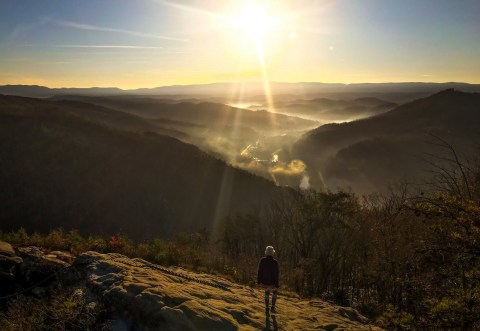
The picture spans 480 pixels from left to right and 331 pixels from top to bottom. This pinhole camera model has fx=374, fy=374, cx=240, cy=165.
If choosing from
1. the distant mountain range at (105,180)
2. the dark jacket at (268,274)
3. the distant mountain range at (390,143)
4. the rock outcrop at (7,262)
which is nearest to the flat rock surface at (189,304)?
the dark jacket at (268,274)

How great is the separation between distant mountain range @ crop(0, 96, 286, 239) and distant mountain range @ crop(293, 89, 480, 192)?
76.2 metres

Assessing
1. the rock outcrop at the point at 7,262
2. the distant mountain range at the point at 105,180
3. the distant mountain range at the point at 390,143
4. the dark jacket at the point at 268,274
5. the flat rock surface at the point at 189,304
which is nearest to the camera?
the flat rock surface at the point at 189,304

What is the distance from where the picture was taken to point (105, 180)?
2018 inches

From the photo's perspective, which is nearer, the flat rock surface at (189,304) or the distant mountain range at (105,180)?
the flat rock surface at (189,304)

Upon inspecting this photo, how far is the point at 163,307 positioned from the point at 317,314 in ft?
16.9

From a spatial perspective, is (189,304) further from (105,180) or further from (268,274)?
(105,180)

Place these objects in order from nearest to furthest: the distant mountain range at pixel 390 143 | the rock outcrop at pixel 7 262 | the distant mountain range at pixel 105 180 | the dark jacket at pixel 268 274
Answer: the dark jacket at pixel 268 274
the rock outcrop at pixel 7 262
the distant mountain range at pixel 105 180
the distant mountain range at pixel 390 143

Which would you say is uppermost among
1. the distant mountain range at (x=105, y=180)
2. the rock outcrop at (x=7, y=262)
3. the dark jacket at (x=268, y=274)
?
the dark jacket at (x=268, y=274)

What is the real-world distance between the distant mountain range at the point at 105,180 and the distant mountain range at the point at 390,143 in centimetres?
7620

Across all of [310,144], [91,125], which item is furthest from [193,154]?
[310,144]

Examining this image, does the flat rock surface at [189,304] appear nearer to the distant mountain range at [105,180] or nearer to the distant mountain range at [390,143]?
the distant mountain range at [105,180]

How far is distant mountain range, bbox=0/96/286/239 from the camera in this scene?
1716 inches

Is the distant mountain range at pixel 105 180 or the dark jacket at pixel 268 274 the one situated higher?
the dark jacket at pixel 268 274

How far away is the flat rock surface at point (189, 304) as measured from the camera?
8375mm
